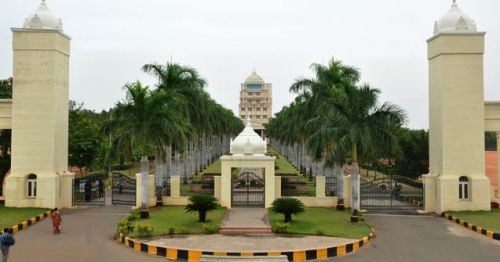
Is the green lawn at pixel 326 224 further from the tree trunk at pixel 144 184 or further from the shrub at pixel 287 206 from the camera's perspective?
the tree trunk at pixel 144 184

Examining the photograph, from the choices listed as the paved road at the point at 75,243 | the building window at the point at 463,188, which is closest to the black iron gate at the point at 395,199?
the building window at the point at 463,188

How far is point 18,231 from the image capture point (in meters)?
21.3

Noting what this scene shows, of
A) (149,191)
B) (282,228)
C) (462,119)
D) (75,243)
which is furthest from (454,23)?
(75,243)

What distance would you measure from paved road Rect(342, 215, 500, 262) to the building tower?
128984 millimetres

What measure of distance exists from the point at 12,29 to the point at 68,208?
981 centimetres

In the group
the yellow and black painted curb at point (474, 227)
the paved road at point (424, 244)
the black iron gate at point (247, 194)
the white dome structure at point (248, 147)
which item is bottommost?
the paved road at point (424, 244)

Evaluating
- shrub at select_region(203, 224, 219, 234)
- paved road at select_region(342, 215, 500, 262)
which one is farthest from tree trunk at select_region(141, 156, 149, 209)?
paved road at select_region(342, 215, 500, 262)

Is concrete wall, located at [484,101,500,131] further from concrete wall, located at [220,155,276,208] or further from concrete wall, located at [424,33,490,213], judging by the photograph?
concrete wall, located at [220,155,276,208]

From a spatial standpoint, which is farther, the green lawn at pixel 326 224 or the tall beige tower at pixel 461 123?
the tall beige tower at pixel 461 123

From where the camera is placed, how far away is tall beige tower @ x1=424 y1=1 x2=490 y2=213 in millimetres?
26500

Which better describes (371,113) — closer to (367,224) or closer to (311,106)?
(367,224)

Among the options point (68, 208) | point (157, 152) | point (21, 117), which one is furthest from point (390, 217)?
point (21, 117)

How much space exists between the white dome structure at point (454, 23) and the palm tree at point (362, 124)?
289 inches

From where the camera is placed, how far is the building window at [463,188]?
26797mm
